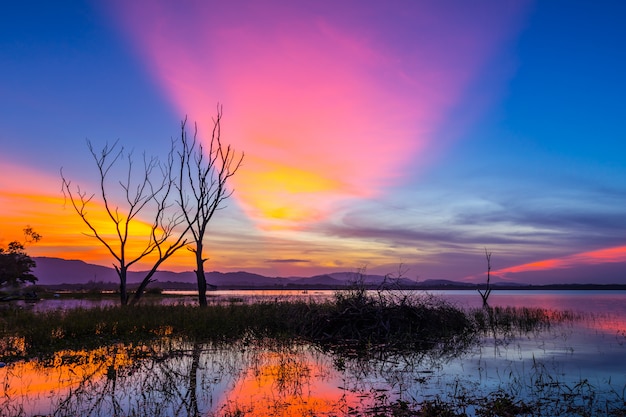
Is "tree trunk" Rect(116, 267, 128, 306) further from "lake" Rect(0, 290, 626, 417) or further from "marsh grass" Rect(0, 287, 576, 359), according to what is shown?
"lake" Rect(0, 290, 626, 417)

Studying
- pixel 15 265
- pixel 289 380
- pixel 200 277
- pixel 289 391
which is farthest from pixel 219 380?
pixel 15 265

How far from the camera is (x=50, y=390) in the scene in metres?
9.41

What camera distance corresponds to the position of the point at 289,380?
10711 mm

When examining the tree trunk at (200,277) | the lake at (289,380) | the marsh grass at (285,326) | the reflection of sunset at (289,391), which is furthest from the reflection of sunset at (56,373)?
the tree trunk at (200,277)

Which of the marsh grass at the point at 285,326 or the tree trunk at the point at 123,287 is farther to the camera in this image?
the tree trunk at the point at 123,287

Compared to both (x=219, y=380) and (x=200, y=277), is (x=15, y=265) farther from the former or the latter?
(x=219, y=380)

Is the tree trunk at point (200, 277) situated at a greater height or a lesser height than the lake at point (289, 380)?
greater

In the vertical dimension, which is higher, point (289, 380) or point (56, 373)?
point (56, 373)

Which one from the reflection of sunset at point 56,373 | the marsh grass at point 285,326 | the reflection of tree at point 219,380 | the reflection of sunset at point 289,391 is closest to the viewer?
the reflection of sunset at point 289,391

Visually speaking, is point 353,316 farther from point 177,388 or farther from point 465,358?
point 177,388

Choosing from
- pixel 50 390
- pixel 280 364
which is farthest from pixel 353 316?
pixel 50 390

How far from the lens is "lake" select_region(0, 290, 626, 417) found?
27.8ft

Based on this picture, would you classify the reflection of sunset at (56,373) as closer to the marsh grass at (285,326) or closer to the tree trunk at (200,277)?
the marsh grass at (285,326)

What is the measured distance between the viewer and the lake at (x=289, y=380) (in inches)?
334
